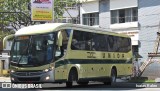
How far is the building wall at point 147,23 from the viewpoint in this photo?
1676 inches

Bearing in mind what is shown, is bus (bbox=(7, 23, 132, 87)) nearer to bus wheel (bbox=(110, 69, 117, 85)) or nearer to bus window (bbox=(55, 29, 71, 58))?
bus window (bbox=(55, 29, 71, 58))

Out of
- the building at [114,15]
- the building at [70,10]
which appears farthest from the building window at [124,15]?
the building at [70,10]

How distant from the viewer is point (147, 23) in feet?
142

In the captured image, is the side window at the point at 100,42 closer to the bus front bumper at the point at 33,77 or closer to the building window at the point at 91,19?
the bus front bumper at the point at 33,77

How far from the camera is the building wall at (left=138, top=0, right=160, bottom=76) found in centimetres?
4256

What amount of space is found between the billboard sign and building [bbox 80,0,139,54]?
671 centimetres

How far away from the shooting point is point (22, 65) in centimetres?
2270

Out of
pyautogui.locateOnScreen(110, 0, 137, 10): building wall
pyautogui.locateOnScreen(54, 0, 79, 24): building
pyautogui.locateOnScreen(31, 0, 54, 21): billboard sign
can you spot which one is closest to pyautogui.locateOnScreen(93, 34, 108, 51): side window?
pyautogui.locateOnScreen(31, 0, 54, 21): billboard sign

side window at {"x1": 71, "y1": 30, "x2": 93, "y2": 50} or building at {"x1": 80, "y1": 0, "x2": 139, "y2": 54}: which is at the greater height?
building at {"x1": 80, "y1": 0, "x2": 139, "y2": 54}

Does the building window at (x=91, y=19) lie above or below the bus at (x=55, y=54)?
above

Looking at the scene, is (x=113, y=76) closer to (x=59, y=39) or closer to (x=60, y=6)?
(x=59, y=39)

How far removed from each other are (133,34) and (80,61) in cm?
2126

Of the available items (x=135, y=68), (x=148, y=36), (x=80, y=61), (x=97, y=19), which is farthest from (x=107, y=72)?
(x=97, y=19)

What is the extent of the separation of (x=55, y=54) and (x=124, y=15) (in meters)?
24.5
